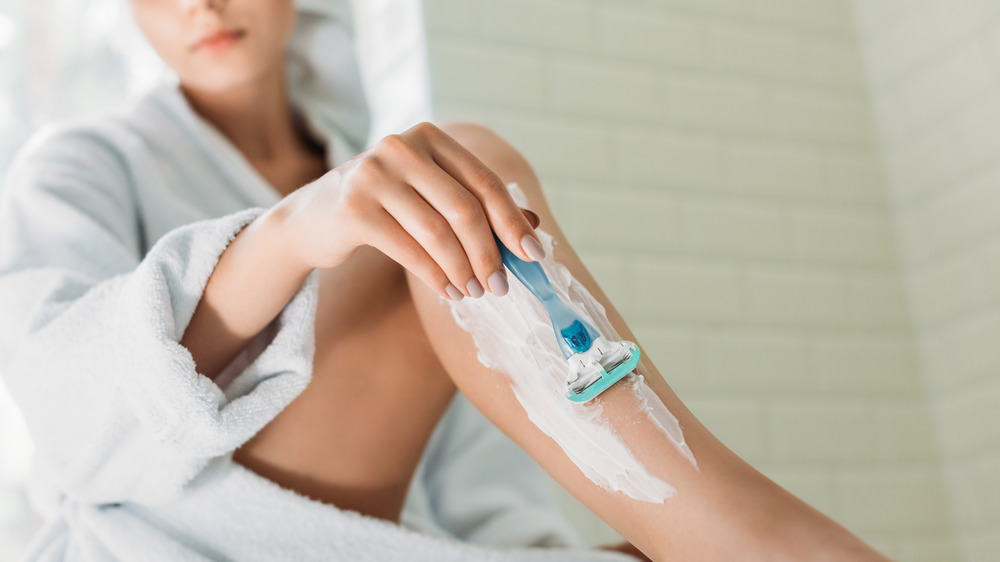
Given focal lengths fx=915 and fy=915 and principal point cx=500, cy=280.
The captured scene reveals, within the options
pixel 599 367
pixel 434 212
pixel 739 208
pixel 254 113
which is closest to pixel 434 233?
pixel 434 212

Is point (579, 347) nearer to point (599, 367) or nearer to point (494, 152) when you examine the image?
point (599, 367)

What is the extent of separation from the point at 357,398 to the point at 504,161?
0.20m

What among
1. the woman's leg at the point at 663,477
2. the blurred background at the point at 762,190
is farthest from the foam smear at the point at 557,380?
the blurred background at the point at 762,190

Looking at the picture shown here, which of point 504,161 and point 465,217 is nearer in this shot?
point 465,217

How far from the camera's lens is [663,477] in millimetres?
479

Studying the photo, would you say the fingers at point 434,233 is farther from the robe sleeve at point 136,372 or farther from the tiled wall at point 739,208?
the tiled wall at point 739,208

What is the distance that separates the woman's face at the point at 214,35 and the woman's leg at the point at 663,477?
45 centimetres

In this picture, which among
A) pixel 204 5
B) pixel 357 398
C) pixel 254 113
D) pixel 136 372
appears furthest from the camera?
pixel 254 113

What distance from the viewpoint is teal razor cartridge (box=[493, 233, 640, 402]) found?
0.47m

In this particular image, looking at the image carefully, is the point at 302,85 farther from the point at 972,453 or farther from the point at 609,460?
the point at 972,453

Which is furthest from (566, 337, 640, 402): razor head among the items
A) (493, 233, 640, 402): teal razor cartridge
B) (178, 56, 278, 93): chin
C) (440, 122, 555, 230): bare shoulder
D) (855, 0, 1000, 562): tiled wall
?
(855, 0, 1000, 562): tiled wall

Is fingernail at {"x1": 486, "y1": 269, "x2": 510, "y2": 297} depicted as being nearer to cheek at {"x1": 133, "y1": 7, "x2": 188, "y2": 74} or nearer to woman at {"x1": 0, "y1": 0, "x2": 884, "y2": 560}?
woman at {"x1": 0, "y1": 0, "x2": 884, "y2": 560}

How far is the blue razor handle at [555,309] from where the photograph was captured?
473mm

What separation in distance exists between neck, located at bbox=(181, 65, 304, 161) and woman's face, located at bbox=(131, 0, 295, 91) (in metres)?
0.07
